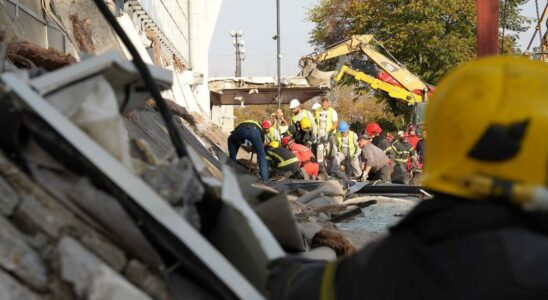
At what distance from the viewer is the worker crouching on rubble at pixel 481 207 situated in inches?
52.0

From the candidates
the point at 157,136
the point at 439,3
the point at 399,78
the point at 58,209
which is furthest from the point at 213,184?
the point at 439,3

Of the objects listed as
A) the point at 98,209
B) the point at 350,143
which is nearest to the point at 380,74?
the point at 350,143

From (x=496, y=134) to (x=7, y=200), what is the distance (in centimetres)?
121

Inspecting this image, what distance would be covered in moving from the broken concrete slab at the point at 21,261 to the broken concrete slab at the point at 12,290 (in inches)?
0.6

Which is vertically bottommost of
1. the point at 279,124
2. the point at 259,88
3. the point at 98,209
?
the point at 279,124

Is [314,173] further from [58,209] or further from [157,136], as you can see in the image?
[58,209]

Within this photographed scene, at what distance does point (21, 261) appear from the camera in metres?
1.71

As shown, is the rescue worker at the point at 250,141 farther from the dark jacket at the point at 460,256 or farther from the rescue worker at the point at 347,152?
the dark jacket at the point at 460,256

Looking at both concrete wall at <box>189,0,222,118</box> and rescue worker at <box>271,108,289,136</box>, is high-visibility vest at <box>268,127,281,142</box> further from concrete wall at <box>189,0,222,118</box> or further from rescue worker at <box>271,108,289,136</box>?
concrete wall at <box>189,0,222,118</box>

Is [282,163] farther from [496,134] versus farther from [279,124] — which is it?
[496,134]

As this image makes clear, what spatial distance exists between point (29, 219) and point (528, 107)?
124 centimetres

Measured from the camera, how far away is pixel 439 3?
1261 inches

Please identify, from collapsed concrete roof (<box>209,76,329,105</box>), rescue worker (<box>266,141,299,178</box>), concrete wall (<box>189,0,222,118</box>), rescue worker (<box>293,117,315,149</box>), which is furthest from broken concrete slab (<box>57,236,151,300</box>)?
concrete wall (<box>189,0,222,118</box>)

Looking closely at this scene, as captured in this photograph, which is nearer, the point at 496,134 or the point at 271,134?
the point at 496,134
